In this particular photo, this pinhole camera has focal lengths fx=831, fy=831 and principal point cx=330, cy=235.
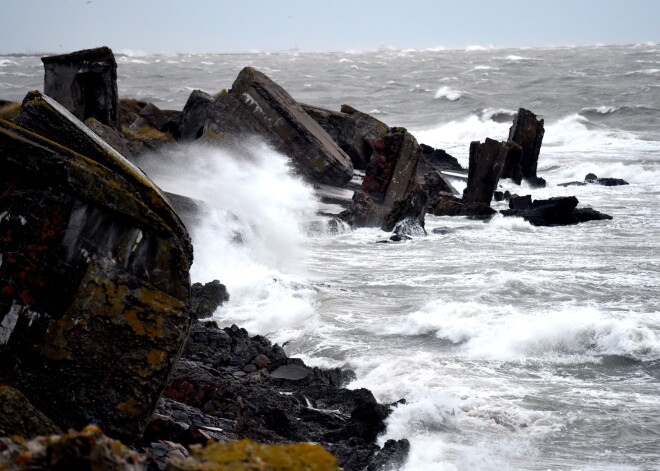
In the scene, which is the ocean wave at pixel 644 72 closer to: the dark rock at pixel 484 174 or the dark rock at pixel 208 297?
the dark rock at pixel 484 174

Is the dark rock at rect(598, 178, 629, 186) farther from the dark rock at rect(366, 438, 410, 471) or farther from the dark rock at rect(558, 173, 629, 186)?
the dark rock at rect(366, 438, 410, 471)

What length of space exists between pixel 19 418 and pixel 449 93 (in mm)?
56559

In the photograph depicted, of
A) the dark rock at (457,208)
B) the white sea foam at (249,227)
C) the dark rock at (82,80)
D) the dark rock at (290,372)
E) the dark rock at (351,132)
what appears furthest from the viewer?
the dark rock at (351,132)

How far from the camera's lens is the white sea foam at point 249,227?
11312mm

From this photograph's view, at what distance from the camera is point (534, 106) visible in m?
51.5

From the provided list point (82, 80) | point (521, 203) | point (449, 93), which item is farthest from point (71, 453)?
point (449, 93)

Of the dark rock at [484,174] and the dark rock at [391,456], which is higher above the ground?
the dark rock at [484,174]

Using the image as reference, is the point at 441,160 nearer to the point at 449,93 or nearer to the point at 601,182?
the point at 601,182

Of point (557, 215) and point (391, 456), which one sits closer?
point (391, 456)

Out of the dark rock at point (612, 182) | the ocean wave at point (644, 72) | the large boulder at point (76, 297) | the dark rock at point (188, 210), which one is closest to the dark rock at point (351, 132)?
the dark rock at point (612, 182)

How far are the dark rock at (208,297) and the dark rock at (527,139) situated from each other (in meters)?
16.0

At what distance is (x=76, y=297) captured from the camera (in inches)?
185

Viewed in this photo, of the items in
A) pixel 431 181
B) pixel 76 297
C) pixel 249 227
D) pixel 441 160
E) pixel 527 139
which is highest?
pixel 527 139

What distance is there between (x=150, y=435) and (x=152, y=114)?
670 inches
